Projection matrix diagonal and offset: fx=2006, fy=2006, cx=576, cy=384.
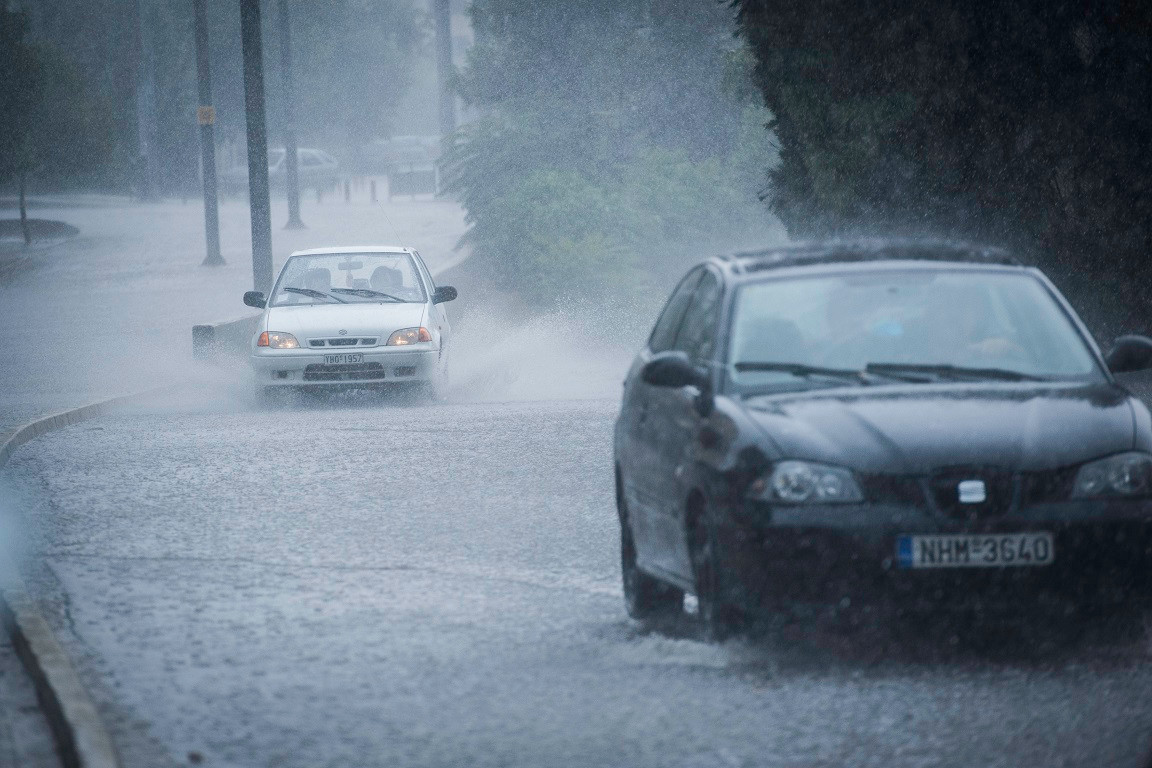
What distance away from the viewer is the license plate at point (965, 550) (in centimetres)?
686

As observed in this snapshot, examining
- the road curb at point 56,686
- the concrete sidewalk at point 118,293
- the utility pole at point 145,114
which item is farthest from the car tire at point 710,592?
the utility pole at point 145,114

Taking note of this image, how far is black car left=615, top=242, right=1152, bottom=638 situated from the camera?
6891 mm

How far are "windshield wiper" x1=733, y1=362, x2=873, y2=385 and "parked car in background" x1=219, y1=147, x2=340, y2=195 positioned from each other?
6598 centimetres

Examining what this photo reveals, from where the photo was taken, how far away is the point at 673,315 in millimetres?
9117

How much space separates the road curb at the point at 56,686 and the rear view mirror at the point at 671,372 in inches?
95.1

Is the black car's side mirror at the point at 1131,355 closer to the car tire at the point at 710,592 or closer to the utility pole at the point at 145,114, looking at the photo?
the car tire at the point at 710,592

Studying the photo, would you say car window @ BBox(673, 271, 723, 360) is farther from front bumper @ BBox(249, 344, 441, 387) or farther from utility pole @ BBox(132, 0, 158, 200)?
utility pole @ BBox(132, 0, 158, 200)

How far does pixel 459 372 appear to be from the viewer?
1058 inches

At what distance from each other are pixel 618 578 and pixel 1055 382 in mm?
2575

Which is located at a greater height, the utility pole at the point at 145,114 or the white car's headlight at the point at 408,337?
the white car's headlight at the point at 408,337

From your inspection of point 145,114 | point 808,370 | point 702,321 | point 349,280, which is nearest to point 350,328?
point 349,280

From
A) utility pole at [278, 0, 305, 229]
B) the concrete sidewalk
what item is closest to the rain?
the concrete sidewalk

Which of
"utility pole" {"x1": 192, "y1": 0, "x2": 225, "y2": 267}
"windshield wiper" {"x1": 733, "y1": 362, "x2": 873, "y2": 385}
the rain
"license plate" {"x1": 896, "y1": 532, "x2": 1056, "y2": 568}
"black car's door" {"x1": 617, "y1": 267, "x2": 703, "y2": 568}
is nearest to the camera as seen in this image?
the rain

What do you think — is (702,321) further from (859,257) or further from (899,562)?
(899,562)
